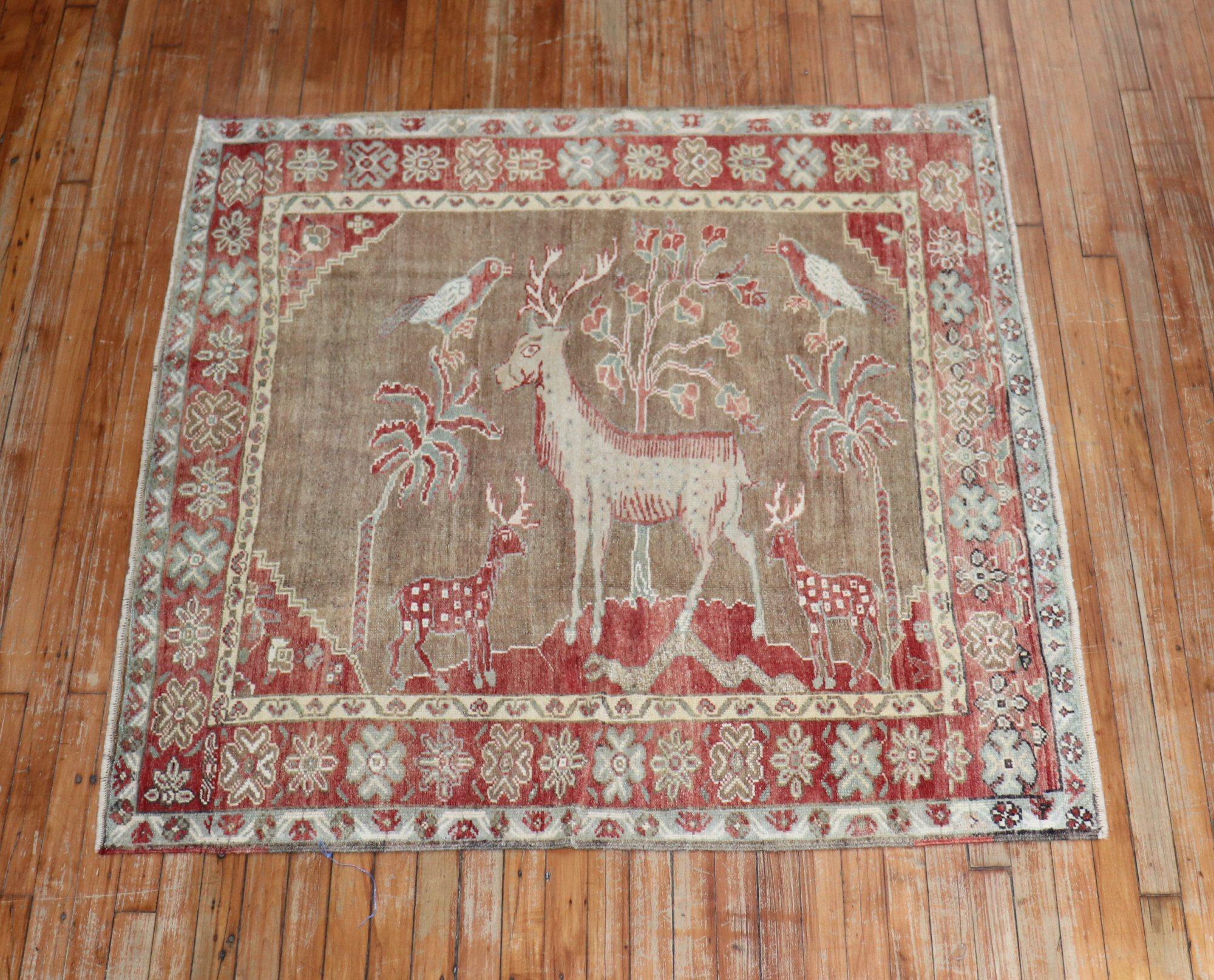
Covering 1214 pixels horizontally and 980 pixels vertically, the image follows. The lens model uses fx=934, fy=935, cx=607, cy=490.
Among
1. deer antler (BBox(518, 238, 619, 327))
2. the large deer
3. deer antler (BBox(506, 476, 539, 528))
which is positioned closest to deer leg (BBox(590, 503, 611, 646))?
the large deer

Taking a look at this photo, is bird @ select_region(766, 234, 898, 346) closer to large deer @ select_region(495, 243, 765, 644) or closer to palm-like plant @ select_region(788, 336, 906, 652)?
palm-like plant @ select_region(788, 336, 906, 652)

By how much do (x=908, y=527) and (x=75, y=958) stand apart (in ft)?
5.84

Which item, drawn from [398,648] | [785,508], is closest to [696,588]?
[785,508]

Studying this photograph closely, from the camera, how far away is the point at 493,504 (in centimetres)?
193

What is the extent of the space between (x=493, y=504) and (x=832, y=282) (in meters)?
0.90

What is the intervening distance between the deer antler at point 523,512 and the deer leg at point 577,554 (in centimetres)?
8

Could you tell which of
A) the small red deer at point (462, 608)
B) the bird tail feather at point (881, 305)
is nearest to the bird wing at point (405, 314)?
the small red deer at point (462, 608)

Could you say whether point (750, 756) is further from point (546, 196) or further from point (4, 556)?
point (4, 556)

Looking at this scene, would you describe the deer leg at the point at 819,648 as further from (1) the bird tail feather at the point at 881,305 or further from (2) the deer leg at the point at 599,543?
(1) the bird tail feather at the point at 881,305

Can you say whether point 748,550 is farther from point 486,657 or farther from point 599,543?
point 486,657

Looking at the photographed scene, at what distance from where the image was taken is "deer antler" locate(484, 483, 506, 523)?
6.32 ft

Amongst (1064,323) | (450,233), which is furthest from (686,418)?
(1064,323)

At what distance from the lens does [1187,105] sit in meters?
2.29

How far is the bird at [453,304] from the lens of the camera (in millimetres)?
2051
